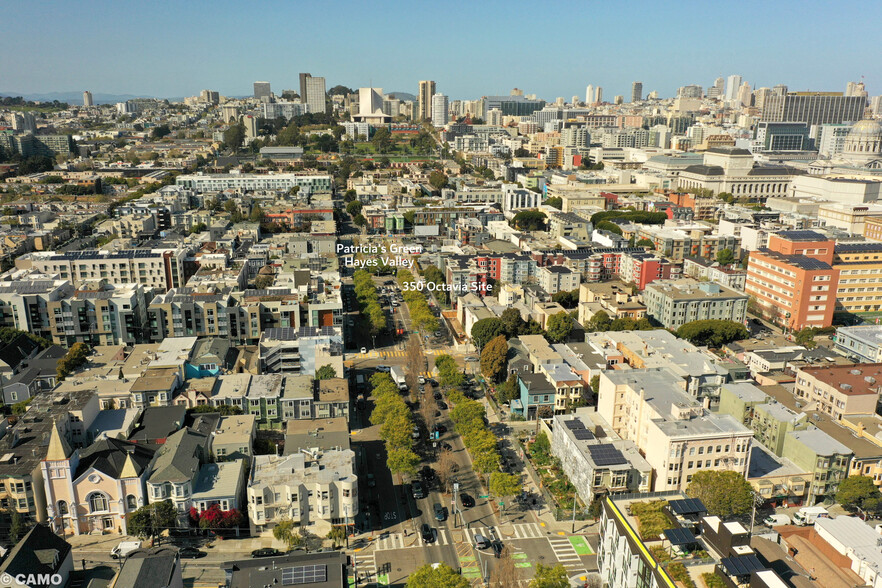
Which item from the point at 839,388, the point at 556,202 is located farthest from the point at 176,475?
the point at 556,202

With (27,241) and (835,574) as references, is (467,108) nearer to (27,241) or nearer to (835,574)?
(27,241)

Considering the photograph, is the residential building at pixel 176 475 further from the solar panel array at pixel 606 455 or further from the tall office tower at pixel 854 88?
the tall office tower at pixel 854 88

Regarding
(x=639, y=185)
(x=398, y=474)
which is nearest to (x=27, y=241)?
(x=398, y=474)

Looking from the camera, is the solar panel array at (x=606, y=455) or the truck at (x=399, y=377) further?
the truck at (x=399, y=377)

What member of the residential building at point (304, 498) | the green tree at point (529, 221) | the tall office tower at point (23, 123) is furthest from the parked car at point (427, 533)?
the tall office tower at point (23, 123)

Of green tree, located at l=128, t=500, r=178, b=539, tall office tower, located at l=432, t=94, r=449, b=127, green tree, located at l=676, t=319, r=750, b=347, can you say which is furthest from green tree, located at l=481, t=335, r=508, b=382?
tall office tower, located at l=432, t=94, r=449, b=127

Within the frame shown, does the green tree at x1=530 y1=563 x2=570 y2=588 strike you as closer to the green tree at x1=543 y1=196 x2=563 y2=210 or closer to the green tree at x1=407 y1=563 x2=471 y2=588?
the green tree at x1=407 y1=563 x2=471 y2=588

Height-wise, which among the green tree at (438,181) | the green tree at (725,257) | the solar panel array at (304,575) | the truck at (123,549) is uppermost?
the green tree at (438,181)
